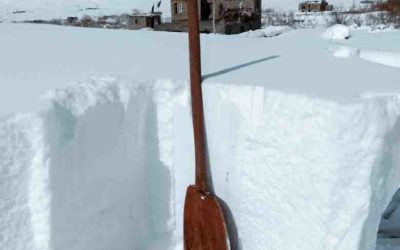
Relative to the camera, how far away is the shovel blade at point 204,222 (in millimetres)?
2406

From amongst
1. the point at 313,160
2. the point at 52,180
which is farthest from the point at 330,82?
the point at 52,180

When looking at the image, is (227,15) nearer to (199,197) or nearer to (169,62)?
(169,62)

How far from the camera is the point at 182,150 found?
8.32ft

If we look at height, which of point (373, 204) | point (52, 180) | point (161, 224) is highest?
point (52, 180)

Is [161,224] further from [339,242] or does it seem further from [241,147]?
[339,242]

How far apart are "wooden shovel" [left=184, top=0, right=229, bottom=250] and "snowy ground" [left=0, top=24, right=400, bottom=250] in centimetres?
9

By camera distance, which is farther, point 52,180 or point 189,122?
point 189,122

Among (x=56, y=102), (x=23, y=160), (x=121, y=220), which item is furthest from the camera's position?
(x=121, y=220)

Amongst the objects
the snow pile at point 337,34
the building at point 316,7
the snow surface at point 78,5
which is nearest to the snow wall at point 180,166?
the snow pile at point 337,34

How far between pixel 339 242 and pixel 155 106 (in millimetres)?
1093

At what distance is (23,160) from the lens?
2.00 metres

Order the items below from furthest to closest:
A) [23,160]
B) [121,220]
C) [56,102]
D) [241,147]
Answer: [121,220] → [241,147] → [56,102] → [23,160]

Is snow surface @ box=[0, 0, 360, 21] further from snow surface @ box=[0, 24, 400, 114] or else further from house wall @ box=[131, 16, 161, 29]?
snow surface @ box=[0, 24, 400, 114]

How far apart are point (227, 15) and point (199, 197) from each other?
25.0 feet
